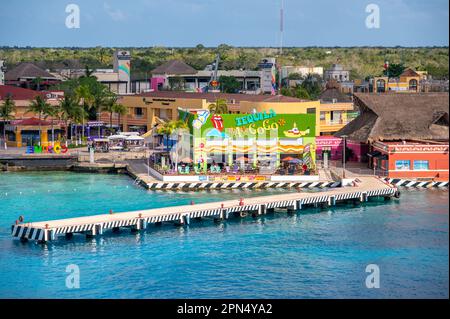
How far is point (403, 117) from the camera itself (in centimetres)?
8256

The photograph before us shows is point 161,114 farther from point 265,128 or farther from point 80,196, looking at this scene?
point 80,196

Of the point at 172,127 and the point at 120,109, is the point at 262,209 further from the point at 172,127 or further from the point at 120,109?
the point at 120,109

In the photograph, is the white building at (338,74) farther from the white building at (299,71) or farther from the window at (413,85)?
the window at (413,85)

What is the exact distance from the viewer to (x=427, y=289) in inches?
1807

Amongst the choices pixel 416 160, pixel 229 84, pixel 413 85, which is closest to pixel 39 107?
pixel 416 160

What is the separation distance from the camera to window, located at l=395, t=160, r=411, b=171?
77.9 metres

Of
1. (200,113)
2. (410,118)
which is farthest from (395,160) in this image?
(200,113)

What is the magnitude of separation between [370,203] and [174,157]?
18.5 metres

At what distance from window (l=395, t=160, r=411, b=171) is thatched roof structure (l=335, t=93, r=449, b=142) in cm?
350

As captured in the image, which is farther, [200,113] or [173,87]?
[173,87]

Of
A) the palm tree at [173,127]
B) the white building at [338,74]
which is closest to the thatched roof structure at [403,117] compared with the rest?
the palm tree at [173,127]

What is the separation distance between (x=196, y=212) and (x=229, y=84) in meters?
78.3

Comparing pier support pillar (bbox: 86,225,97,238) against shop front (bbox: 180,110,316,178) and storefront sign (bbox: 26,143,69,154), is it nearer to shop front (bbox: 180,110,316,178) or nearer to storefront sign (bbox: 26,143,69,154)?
shop front (bbox: 180,110,316,178)
